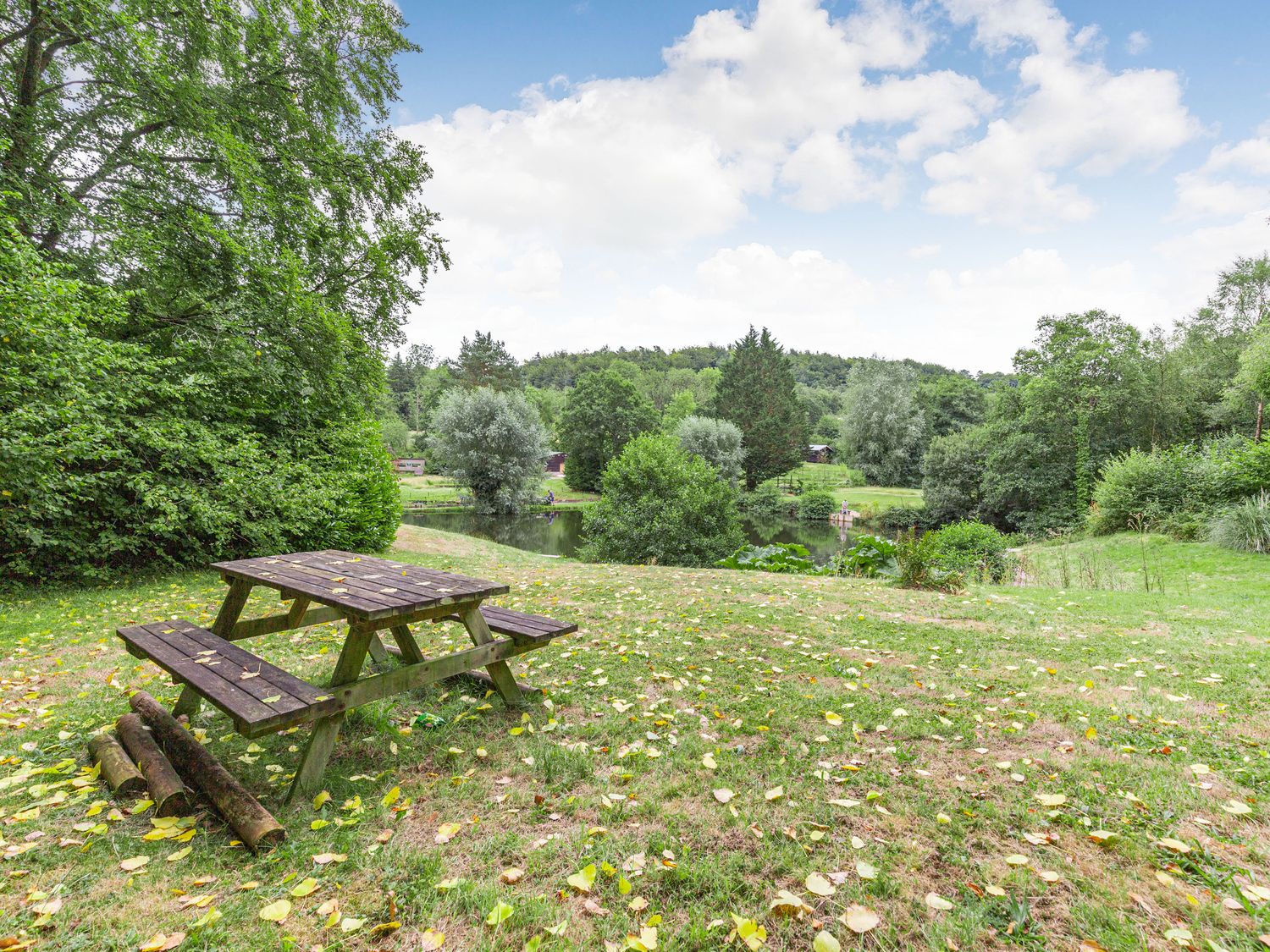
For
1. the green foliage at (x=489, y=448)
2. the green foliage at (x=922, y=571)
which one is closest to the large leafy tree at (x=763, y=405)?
the green foliage at (x=489, y=448)

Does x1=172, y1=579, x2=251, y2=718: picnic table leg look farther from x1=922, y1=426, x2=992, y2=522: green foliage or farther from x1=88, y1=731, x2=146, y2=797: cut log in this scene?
x1=922, y1=426, x2=992, y2=522: green foliage

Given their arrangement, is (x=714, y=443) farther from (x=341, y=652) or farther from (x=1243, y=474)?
(x=341, y=652)

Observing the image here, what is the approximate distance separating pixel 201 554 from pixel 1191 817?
34.5ft

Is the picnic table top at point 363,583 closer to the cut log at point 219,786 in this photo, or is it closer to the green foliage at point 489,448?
the cut log at point 219,786

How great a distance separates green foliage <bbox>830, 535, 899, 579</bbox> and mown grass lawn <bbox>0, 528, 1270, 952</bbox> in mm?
4695

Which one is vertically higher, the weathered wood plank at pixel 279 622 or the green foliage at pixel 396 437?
the green foliage at pixel 396 437

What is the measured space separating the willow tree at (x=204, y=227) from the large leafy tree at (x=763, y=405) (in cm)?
3533

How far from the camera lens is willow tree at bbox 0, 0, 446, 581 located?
6758 millimetres

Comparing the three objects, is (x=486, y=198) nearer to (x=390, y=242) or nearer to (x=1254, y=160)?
(x=390, y=242)

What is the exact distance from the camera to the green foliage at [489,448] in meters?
29.9

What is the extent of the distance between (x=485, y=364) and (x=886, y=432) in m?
36.4

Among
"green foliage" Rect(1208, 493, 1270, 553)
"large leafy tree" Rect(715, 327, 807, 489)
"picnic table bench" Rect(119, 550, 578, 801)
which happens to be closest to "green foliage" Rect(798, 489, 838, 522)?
"large leafy tree" Rect(715, 327, 807, 489)

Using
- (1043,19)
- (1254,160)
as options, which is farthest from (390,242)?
(1254,160)

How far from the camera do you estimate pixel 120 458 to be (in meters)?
6.66
